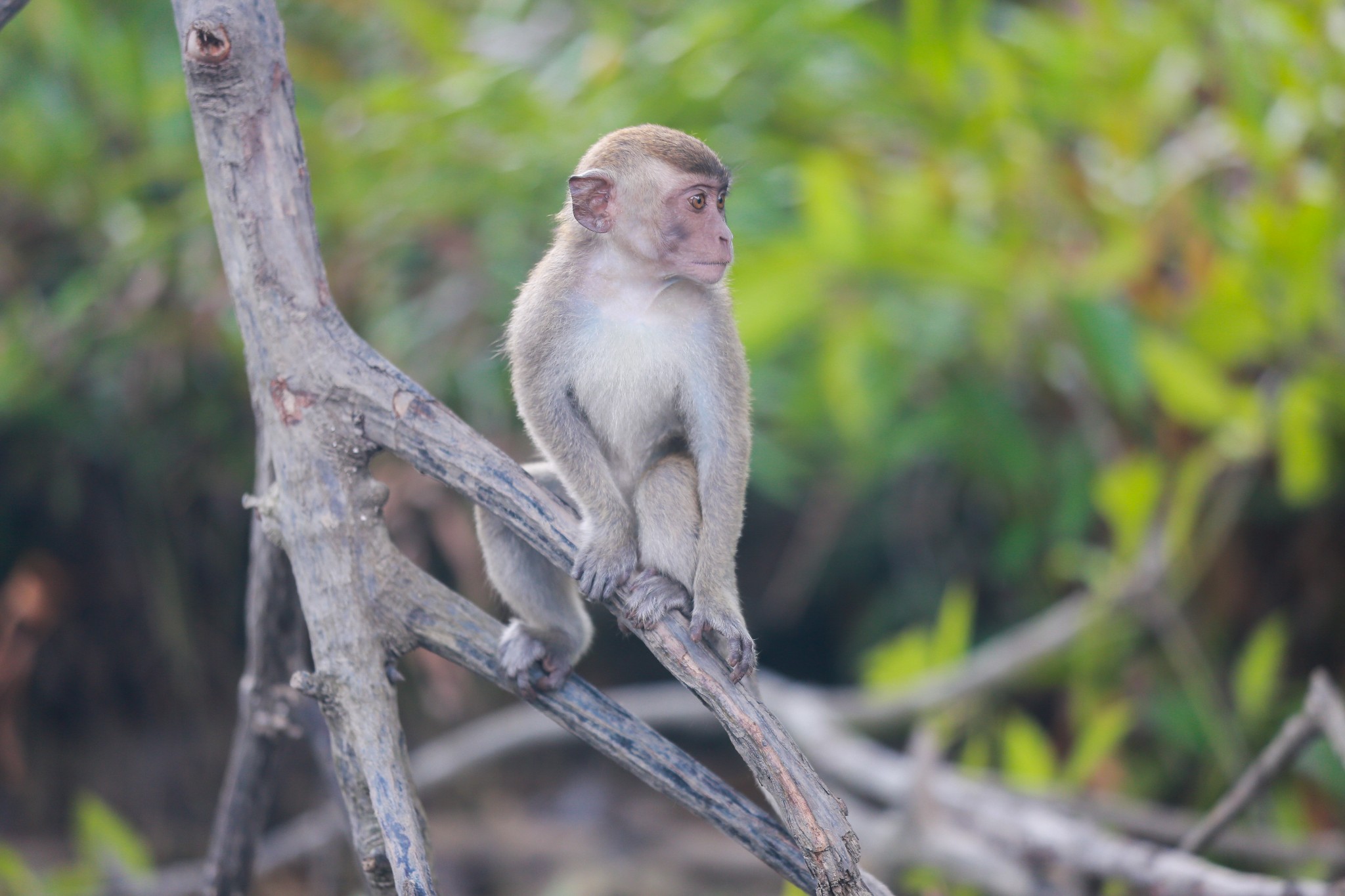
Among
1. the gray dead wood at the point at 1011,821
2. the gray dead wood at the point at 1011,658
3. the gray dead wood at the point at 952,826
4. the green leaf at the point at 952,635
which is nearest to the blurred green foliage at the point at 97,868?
the gray dead wood at the point at 952,826

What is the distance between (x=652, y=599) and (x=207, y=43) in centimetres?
114

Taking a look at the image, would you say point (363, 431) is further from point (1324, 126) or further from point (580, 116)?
point (1324, 126)

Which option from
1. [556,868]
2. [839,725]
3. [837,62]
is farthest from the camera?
[556,868]

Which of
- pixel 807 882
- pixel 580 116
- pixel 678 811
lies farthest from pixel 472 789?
pixel 807 882

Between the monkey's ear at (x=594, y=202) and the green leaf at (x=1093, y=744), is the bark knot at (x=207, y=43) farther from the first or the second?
the green leaf at (x=1093, y=744)

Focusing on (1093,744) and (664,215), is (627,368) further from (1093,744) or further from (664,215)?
(1093,744)

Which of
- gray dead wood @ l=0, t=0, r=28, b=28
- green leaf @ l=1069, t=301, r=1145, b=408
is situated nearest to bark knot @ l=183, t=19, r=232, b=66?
gray dead wood @ l=0, t=0, r=28, b=28

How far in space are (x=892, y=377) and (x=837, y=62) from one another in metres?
1.51

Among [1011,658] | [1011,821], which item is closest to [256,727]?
[1011,821]

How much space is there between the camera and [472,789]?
18.4 ft

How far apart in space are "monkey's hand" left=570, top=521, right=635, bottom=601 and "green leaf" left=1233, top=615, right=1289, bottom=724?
2.94m

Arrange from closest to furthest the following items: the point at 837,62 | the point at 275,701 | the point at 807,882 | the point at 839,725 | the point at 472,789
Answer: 1. the point at 807,882
2. the point at 275,701
3. the point at 839,725
4. the point at 837,62
5. the point at 472,789

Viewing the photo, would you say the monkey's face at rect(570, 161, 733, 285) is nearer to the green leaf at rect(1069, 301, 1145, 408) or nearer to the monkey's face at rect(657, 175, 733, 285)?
the monkey's face at rect(657, 175, 733, 285)

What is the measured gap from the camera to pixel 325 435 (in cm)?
179
